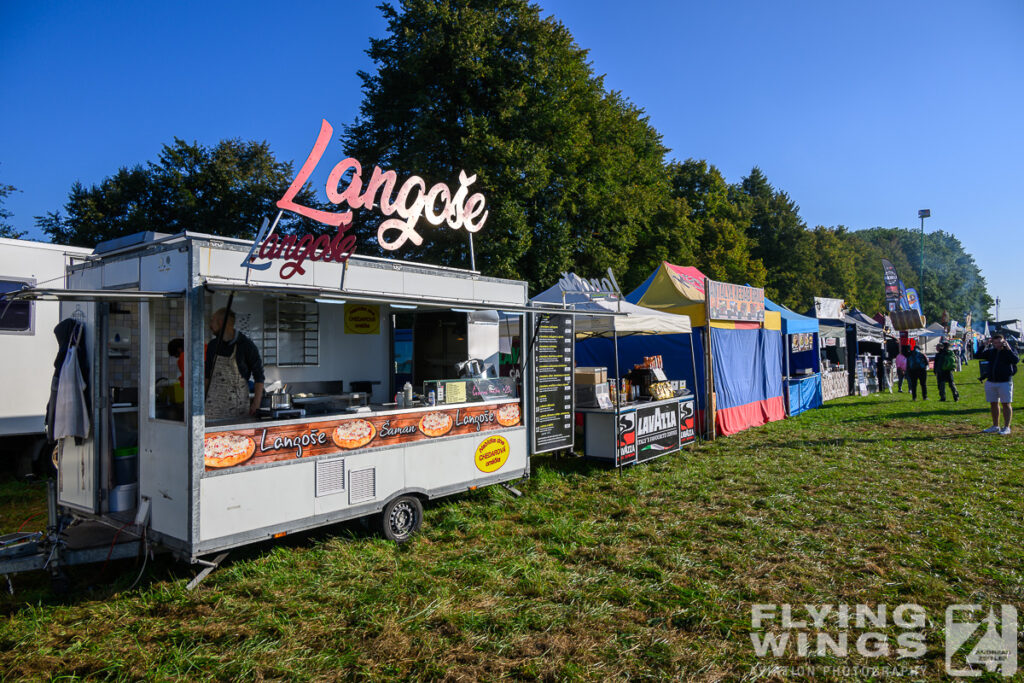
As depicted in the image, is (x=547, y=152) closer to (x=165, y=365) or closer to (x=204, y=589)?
(x=165, y=365)

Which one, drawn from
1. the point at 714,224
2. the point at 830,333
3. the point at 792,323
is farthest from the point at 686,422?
the point at 714,224

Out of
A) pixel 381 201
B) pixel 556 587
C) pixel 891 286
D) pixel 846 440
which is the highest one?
pixel 891 286

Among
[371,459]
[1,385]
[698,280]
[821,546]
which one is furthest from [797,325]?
[1,385]

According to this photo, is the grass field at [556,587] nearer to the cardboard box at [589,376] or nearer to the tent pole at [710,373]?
the cardboard box at [589,376]

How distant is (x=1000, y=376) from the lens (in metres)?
10.2

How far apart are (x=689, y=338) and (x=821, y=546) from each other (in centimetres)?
599

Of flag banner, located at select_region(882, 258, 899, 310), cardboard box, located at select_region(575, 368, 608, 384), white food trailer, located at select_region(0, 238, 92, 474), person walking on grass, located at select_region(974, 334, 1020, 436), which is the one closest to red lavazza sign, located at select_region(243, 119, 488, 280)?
cardboard box, located at select_region(575, 368, 608, 384)

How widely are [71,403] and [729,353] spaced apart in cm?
1014

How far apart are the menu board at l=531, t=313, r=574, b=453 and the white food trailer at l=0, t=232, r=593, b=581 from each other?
0.96 feet

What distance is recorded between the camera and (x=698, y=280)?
11.8 m

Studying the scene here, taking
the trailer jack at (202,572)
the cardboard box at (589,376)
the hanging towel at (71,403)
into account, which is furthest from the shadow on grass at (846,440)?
the hanging towel at (71,403)

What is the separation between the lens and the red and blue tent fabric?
35.8ft

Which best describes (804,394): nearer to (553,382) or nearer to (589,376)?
(589,376)

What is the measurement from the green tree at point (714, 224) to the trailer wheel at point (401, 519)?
2343 centimetres
